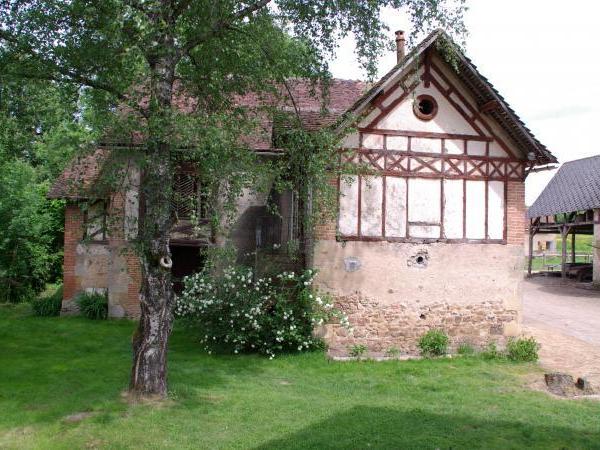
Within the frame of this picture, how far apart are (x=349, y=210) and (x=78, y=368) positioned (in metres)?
6.39

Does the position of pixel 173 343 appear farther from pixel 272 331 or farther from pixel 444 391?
pixel 444 391

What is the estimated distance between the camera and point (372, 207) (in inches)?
461

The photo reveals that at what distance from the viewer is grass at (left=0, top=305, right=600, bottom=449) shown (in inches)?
271

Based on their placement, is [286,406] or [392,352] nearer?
[286,406]

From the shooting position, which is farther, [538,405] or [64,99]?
[64,99]

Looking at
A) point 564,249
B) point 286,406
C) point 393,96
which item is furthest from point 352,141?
point 564,249

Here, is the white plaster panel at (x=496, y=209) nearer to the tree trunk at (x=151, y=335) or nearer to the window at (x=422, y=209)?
the window at (x=422, y=209)

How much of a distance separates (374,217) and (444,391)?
4.07 metres

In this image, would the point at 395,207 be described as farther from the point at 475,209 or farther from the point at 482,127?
the point at 482,127

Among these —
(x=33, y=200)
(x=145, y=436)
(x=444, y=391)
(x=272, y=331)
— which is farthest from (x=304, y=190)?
(x=33, y=200)

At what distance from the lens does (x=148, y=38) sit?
7.50 meters

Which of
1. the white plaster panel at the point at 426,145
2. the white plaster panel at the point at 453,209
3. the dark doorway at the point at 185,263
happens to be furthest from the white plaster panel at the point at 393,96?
the dark doorway at the point at 185,263

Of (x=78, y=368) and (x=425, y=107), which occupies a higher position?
(x=425, y=107)

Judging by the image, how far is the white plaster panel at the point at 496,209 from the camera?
40.0 ft
